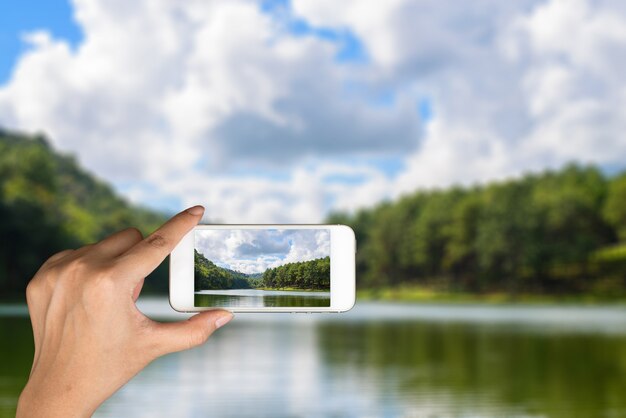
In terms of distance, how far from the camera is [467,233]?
5281cm

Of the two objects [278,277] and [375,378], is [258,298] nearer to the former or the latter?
[278,277]

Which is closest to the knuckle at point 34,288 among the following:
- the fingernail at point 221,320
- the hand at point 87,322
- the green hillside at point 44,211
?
the hand at point 87,322

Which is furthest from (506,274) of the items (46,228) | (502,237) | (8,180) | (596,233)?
(8,180)

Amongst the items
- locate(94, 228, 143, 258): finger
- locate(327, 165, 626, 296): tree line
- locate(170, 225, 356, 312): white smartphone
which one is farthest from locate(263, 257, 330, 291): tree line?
locate(327, 165, 626, 296): tree line

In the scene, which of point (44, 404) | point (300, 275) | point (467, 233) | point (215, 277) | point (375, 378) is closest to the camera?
point (44, 404)

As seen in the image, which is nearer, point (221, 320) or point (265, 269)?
point (221, 320)

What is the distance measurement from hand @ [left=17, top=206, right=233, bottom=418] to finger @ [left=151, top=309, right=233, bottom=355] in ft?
0.12

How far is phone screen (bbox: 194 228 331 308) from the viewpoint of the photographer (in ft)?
4.97

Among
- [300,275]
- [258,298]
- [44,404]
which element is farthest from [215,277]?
[44,404]

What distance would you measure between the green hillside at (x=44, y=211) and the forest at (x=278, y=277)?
42.9m

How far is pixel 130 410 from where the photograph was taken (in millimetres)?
7973

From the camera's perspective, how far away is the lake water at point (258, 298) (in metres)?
1.51

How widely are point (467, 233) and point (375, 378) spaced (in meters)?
43.5

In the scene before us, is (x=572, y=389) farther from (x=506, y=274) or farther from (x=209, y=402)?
(x=506, y=274)
